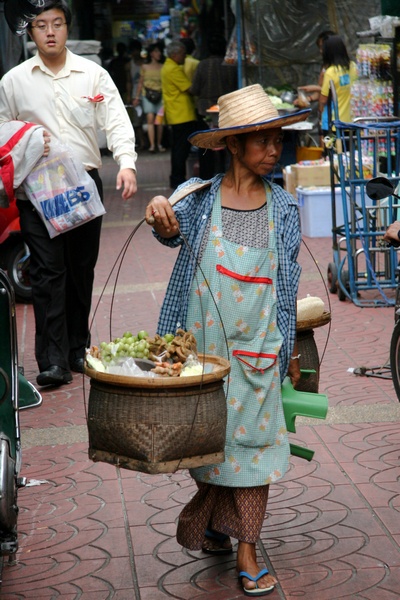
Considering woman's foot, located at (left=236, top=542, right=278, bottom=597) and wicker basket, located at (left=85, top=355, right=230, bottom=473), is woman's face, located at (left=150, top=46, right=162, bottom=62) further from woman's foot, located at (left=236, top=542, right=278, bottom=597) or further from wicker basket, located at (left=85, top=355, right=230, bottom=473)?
wicker basket, located at (left=85, top=355, right=230, bottom=473)

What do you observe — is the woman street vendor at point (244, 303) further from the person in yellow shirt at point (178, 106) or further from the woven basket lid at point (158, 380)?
the person in yellow shirt at point (178, 106)

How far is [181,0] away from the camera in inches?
912

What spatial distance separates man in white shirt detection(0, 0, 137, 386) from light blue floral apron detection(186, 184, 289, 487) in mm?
2561

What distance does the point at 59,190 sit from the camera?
6.43 m

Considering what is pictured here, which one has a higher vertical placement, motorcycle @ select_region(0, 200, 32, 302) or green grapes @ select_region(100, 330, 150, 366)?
green grapes @ select_region(100, 330, 150, 366)

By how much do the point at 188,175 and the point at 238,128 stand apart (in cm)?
1456

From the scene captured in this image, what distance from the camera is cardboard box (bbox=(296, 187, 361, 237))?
11248 mm

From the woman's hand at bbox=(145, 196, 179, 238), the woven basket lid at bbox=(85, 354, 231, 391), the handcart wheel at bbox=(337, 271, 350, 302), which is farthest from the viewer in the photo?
the handcart wheel at bbox=(337, 271, 350, 302)

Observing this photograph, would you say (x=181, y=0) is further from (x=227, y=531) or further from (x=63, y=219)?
(x=227, y=531)

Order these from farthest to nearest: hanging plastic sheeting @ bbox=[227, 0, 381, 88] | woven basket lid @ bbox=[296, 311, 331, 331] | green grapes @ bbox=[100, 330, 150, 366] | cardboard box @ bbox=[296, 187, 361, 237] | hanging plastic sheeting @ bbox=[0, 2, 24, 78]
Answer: hanging plastic sheeting @ bbox=[227, 0, 381, 88], hanging plastic sheeting @ bbox=[0, 2, 24, 78], cardboard box @ bbox=[296, 187, 361, 237], woven basket lid @ bbox=[296, 311, 331, 331], green grapes @ bbox=[100, 330, 150, 366]

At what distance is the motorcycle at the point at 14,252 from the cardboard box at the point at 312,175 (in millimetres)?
3826

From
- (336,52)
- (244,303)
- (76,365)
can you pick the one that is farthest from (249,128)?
(336,52)

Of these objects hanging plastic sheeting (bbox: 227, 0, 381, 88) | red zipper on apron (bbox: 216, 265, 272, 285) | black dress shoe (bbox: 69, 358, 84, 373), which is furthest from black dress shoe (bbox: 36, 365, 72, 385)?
Answer: hanging plastic sheeting (bbox: 227, 0, 381, 88)

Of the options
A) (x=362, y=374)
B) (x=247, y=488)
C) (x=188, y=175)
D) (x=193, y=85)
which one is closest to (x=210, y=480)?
(x=247, y=488)
